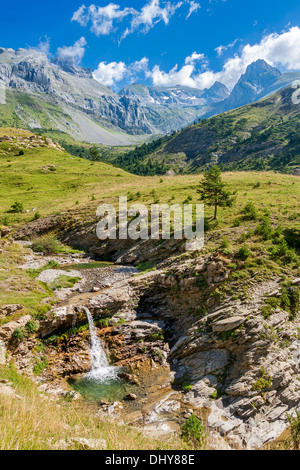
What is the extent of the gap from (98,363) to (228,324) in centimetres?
1049

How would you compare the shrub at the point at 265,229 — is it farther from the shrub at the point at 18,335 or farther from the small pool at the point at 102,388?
the shrub at the point at 18,335

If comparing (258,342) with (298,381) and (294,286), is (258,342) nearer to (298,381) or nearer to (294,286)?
(298,381)

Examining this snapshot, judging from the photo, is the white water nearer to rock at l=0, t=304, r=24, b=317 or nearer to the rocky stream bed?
the rocky stream bed

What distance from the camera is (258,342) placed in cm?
1630

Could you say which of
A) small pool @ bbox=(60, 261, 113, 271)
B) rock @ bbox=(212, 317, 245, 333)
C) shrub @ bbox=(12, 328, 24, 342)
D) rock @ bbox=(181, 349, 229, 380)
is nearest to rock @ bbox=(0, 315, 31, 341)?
shrub @ bbox=(12, 328, 24, 342)

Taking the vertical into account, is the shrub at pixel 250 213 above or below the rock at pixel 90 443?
above

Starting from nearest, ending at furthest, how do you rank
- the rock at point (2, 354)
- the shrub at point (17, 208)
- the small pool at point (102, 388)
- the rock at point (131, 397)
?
the rock at point (2, 354) → the rock at point (131, 397) → the small pool at point (102, 388) → the shrub at point (17, 208)

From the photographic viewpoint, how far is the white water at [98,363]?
57.3 ft

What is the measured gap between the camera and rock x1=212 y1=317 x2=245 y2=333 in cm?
1738

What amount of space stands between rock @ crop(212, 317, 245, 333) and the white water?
8280 mm

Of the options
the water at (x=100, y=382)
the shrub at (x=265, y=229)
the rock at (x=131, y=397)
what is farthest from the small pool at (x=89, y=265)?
the shrub at (x=265, y=229)

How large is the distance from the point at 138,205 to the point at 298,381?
33.6 meters

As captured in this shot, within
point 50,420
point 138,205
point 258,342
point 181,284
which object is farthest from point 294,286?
point 138,205

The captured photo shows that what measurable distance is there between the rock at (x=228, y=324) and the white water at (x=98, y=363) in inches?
326
